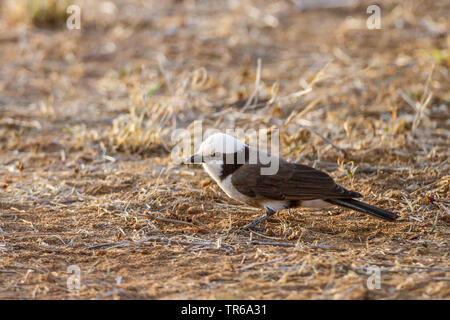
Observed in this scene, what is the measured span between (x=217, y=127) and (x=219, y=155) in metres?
2.26

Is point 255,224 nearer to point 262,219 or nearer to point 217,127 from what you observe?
point 262,219

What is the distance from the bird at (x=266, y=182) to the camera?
4.66m

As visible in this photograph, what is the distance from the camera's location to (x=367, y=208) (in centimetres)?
458

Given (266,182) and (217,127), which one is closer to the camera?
(266,182)

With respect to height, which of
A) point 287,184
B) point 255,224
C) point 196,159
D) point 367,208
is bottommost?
point 255,224

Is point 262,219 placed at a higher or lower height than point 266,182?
lower

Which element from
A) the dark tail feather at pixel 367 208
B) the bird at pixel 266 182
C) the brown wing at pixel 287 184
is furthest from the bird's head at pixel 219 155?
the dark tail feather at pixel 367 208

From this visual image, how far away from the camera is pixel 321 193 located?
15.2 ft

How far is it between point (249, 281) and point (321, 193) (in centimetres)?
111

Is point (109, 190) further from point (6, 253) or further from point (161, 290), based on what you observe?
point (161, 290)

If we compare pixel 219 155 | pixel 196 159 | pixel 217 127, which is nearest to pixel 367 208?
pixel 219 155

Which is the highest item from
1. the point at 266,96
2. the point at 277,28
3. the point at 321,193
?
the point at 277,28

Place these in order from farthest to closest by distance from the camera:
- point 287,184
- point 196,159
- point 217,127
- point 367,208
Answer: point 217,127, point 196,159, point 287,184, point 367,208
